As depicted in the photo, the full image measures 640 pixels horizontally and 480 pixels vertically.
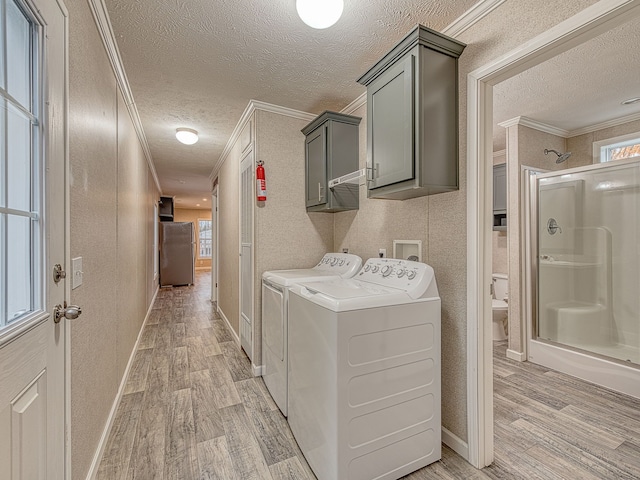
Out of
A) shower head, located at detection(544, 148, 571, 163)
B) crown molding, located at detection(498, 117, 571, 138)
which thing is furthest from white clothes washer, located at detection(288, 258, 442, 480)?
shower head, located at detection(544, 148, 571, 163)

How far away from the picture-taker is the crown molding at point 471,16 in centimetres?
147

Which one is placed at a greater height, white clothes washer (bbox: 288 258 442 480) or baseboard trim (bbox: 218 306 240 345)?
white clothes washer (bbox: 288 258 442 480)

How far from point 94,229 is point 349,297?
4.62ft

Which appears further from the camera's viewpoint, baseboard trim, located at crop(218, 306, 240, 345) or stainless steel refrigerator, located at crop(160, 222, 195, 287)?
stainless steel refrigerator, located at crop(160, 222, 195, 287)

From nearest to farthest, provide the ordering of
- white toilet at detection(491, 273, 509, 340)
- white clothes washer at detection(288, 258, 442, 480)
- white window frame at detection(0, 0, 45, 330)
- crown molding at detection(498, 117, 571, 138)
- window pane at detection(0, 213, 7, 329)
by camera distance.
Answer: window pane at detection(0, 213, 7, 329) → white window frame at detection(0, 0, 45, 330) → white clothes washer at detection(288, 258, 442, 480) → crown molding at detection(498, 117, 571, 138) → white toilet at detection(491, 273, 509, 340)

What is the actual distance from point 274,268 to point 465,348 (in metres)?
Result: 1.65

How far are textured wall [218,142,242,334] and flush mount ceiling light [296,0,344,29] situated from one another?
78.9 inches

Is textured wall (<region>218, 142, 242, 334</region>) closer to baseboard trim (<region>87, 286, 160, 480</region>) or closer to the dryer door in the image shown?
the dryer door

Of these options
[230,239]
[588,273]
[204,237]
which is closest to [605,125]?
[588,273]

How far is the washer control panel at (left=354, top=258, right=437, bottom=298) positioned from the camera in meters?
1.55

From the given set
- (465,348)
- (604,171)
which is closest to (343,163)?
(465,348)

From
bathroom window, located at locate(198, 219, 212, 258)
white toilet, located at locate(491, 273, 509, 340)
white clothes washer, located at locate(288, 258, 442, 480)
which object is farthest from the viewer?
bathroom window, located at locate(198, 219, 212, 258)

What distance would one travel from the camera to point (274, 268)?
2645 mm

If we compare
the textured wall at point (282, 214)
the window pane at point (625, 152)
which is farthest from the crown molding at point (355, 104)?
the window pane at point (625, 152)
